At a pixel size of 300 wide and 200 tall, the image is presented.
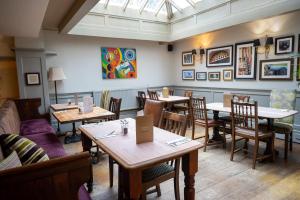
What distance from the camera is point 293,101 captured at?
135 inches

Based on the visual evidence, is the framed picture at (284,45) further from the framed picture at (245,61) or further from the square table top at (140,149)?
the square table top at (140,149)

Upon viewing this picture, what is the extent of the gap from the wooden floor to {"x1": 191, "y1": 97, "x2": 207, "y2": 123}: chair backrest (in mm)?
745

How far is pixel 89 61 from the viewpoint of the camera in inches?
208

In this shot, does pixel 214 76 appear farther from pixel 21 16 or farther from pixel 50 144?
pixel 21 16

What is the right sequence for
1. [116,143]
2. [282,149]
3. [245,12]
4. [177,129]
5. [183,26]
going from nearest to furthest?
1. [116,143]
2. [177,129]
3. [282,149]
4. [245,12]
5. [183,26]

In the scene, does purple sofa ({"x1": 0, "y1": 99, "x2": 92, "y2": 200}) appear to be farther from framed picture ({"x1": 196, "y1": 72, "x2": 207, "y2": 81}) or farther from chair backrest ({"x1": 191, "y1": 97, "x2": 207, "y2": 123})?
framed picture ({"x1": 196, "y1": 72, "x2": 207, "y2": 81})

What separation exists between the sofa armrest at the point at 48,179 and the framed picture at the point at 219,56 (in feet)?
15.3

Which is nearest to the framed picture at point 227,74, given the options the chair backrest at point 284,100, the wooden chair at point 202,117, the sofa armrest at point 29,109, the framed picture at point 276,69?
the framed picture at point 276,69

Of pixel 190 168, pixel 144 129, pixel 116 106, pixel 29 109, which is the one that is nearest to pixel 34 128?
pixel 29 109

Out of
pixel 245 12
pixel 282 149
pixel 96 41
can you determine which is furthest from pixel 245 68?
pixel 96 41

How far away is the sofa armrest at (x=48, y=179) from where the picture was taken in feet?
3.46

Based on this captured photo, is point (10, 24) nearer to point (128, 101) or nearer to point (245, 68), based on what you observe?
point (128, 101)

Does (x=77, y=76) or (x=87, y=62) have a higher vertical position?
(x=87, y=62)

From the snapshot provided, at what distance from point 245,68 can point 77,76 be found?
4125mm
